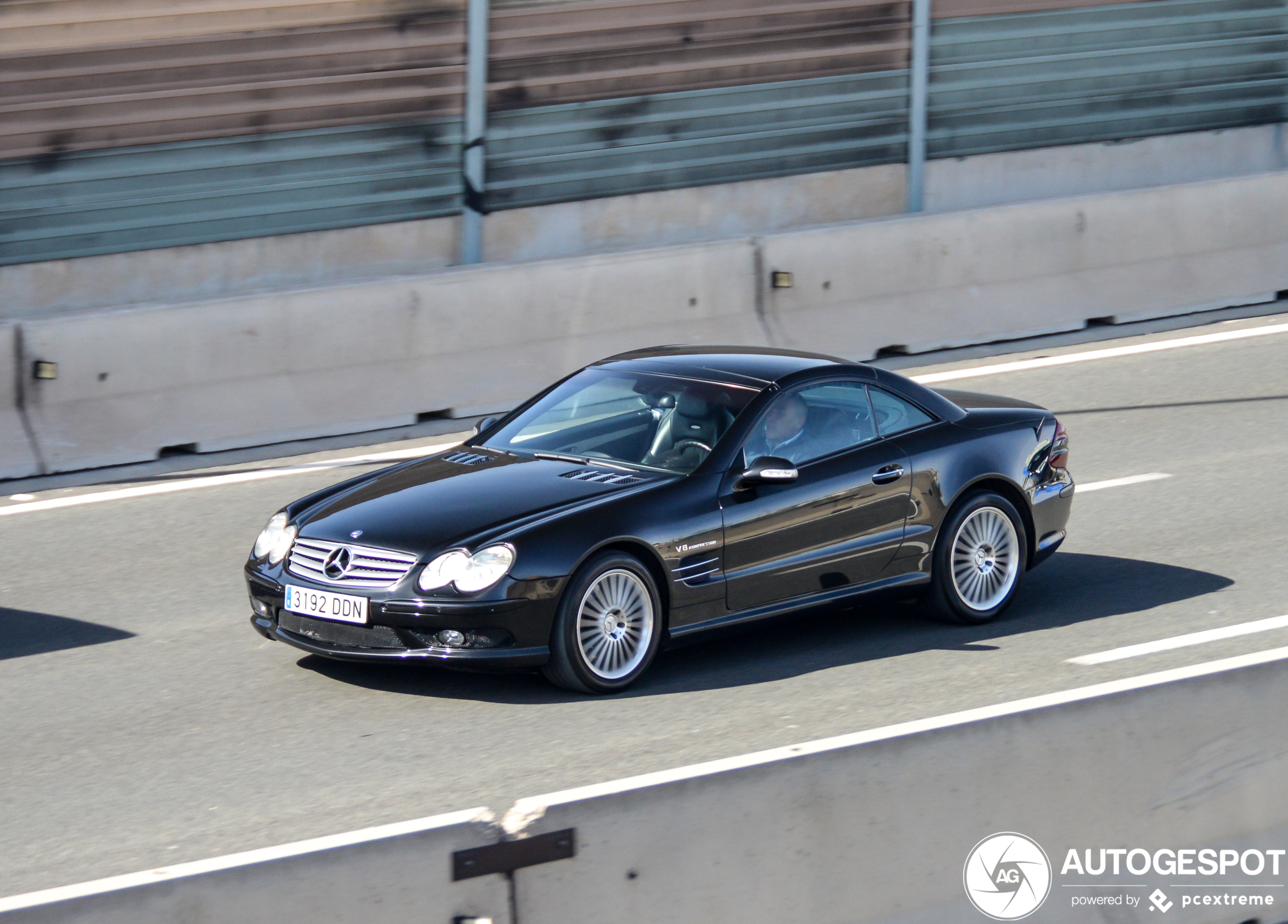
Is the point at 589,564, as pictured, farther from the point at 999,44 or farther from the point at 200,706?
the point at 999,44

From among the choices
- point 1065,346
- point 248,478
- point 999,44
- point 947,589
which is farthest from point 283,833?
point 999,44

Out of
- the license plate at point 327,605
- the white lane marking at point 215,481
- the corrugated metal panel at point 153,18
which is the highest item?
the corrugated metal panel at point 153,18

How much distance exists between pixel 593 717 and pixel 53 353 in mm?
5951

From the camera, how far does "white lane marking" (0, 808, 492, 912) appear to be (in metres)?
3.60

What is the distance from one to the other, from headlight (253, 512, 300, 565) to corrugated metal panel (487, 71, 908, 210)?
25.1 ft

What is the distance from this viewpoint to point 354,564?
6.64m

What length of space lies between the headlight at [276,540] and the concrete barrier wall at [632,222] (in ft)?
19.3

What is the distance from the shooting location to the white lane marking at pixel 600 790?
3682mm

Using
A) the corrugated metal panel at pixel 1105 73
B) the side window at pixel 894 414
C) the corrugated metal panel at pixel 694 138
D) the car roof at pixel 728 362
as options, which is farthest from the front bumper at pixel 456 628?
the corrugated metal panel at pixel 1105 73

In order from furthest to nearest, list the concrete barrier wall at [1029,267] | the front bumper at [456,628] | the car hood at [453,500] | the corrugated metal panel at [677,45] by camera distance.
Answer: the corrugated metal panel at [677,45]
the concrete barrier wall at [1029,267]
the car hood at [453,500]
the front bumper at [456,628]

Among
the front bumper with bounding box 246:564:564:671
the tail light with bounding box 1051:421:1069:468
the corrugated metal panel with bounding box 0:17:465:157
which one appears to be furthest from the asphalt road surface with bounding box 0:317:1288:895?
the corrugated metal panel with bounding box 0:17:465:157

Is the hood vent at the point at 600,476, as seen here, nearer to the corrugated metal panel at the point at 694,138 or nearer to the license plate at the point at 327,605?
the license plate at the point at 327,605

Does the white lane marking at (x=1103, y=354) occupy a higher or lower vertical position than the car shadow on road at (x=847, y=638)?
higher

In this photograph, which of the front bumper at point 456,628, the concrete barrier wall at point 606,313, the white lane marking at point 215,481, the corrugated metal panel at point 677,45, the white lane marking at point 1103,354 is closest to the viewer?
the front bumper at point 456,628
